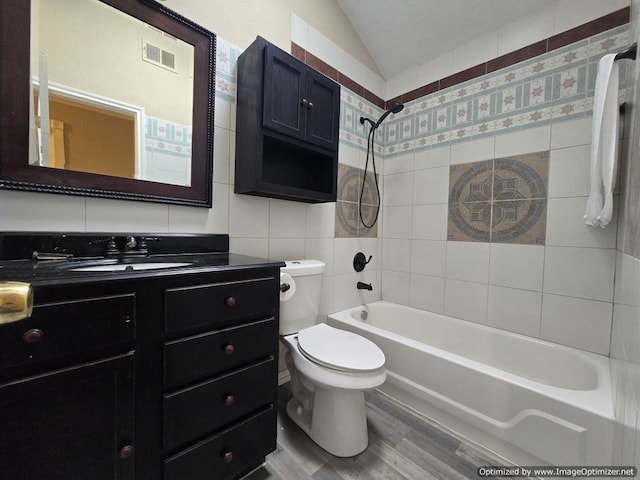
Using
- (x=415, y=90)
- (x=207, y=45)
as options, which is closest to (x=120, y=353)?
(x=207, y=45)

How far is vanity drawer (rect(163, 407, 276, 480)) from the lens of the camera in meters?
0.82

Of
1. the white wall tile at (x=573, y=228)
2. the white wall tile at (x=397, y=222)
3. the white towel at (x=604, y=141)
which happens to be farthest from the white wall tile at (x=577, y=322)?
the white wall tile at (x=397, y=222)

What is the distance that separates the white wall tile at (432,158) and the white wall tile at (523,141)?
0.32 m

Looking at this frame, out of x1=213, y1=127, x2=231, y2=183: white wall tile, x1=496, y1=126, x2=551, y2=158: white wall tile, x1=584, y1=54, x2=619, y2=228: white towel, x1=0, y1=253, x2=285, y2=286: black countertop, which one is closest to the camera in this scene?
x1=0, y1=253, x2=285, y2=286: black countertop

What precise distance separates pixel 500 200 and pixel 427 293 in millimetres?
817

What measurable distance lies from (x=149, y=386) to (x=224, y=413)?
0.28 m

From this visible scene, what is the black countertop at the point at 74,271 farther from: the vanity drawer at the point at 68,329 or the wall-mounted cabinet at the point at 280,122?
the wall-mounted cabinet at the point at 280,122

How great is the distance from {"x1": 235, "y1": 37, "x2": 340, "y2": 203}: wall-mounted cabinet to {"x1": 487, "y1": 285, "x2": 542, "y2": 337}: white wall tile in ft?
4.10

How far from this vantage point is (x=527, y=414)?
1.09 metres

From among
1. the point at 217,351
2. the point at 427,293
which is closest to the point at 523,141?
the point at 427,293

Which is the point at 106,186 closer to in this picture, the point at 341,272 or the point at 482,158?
the point at 341,272

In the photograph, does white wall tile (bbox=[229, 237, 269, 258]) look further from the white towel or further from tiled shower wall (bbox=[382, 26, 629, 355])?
the white towel

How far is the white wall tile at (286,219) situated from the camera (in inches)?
62.0

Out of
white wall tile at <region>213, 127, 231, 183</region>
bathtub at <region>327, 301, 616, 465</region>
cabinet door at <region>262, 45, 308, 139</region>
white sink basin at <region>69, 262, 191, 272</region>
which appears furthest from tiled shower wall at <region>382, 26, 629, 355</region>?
white sink basin at <region>69, 262, 191, 272</region>
